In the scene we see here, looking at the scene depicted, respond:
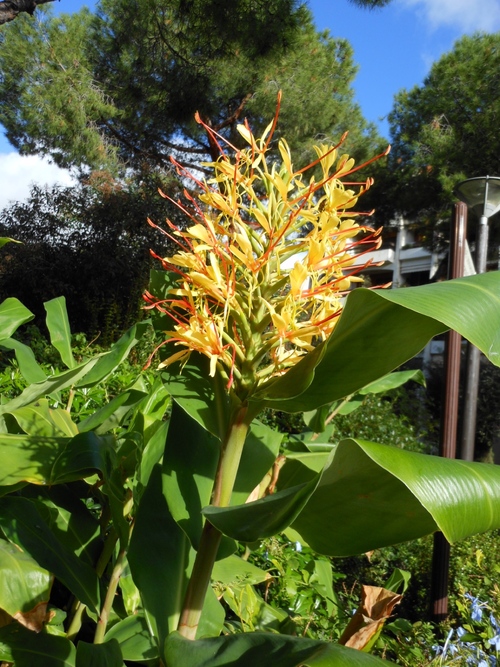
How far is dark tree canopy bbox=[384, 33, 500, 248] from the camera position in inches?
496

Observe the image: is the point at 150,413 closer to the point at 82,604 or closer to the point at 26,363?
the point at 82,604

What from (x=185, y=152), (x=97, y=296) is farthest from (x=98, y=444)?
(x=185, y=152)

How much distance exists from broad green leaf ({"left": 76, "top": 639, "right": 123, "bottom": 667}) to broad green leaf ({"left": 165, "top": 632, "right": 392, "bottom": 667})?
18cm

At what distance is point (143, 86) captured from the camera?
9.91 m

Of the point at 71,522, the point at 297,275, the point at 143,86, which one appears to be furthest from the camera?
the point at 143,86

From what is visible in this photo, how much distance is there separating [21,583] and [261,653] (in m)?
0.56

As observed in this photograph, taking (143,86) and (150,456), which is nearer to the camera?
(150,456)

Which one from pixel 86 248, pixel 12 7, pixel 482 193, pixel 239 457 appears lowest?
pixel 239 457

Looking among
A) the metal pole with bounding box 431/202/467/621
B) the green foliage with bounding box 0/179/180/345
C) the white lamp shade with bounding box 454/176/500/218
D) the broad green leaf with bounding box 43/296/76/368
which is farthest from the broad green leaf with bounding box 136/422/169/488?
the green foliage with bounding box 0/179/180/345

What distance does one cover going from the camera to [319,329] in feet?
2.85

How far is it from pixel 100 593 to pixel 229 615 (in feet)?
2.06

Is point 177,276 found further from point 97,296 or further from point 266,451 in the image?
point 97,296

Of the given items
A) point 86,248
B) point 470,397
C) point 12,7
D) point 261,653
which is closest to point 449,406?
point 470,397

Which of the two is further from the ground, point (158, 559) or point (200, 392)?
point (200, 392)
